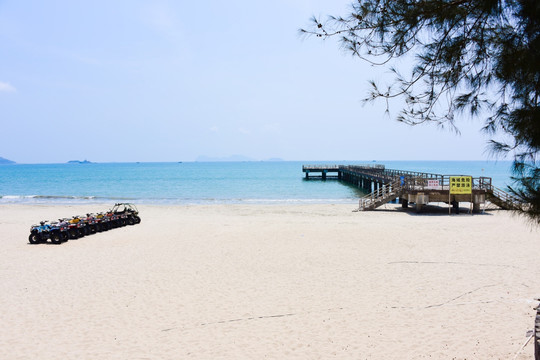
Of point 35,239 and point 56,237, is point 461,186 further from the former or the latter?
point 35,239

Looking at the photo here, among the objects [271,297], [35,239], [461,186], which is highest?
[461,186]

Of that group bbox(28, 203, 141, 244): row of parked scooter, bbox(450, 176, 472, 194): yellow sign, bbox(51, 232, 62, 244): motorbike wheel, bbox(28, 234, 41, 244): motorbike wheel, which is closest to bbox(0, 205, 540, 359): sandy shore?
bbox(28, 234, 41, 244): motorbike wheel

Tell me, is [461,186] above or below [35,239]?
above

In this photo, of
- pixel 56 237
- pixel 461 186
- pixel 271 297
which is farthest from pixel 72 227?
pixel 461 186

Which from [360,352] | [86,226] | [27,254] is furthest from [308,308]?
[86,226]

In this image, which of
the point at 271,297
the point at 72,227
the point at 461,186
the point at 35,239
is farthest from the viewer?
the point at 461,186

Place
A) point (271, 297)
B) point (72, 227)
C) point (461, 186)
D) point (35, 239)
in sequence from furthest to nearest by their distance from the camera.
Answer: point (461, 186) < point (72, 227) < point (35, 239) < point (271, 297)

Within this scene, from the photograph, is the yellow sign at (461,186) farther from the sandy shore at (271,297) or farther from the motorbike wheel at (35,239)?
the motorbike wheel at (35,239)

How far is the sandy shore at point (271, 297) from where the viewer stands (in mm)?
7102

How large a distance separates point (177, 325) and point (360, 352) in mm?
3545

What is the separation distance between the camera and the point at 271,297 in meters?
9.59

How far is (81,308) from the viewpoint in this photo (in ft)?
29.2

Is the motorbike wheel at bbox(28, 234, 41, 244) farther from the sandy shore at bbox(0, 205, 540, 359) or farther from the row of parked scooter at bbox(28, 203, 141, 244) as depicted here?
the sandy shore at bbox(0, 205, 540, 359)

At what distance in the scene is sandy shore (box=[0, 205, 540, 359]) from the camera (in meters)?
7.10
